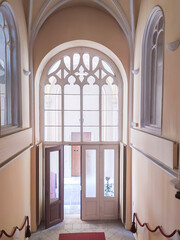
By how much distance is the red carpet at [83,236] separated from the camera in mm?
6143

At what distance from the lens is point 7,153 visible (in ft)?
13.2

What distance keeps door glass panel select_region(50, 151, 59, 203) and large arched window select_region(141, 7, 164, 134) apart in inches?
128

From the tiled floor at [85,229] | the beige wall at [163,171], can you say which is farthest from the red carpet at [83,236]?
the beige wall at [163,171]

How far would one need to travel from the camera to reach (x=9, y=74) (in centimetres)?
495

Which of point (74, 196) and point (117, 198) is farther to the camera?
point (74, 196)

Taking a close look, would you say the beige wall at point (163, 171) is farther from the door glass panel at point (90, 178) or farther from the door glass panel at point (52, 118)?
the door glass panel at point (52, 118)

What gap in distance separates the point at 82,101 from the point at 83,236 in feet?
13.6

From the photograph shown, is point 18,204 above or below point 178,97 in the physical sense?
below

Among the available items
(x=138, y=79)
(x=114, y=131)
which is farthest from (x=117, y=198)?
(x=138, y=79)

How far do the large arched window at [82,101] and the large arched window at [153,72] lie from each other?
2014 mm

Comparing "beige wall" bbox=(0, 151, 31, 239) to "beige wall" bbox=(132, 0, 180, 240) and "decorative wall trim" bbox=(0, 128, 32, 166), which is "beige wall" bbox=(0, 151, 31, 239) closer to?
"decorative wall trim" bbox=(0, 128, 32, 166)

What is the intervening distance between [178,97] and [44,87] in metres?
4.97

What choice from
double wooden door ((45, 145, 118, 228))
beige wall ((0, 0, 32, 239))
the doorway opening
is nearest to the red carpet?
double wooden door ((45, 145, 118, 228))

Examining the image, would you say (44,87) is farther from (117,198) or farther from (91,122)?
(117,198)
